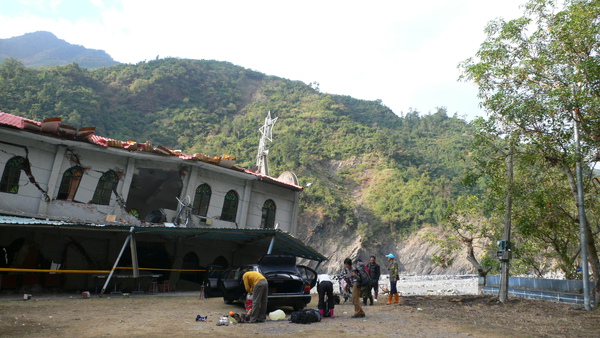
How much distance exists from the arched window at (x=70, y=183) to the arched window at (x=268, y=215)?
9134 mm

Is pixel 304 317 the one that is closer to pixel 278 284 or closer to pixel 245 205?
pixel 278 284

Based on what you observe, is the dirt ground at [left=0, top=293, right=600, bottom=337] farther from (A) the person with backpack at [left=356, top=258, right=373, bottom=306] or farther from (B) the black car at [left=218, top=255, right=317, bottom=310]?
(A) the person with backpack at [left=356, top=258, right=373, bottom=306]

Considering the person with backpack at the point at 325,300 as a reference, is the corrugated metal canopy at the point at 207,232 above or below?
above

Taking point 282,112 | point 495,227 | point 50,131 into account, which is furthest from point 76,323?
point 282,112

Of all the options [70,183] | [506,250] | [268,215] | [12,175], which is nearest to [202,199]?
[268,215]

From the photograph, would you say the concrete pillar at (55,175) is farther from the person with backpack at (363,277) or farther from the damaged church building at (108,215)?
the person with backpack at (363,277)

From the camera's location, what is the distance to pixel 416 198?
70312mm

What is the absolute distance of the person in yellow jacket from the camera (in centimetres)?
922

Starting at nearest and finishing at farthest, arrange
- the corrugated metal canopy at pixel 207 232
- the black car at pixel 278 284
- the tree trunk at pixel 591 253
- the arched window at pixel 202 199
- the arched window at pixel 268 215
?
the black car at pixel 278 284 < the corrugated metal canopy at pixel 207 232 < the tree trunk at pixel 591 253 < the arched window at pixel 202 199 < the arched window at pixel 268 215

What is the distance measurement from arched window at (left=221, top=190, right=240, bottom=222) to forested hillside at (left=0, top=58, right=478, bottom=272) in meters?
39.8

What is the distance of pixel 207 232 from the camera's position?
1551 centimetres

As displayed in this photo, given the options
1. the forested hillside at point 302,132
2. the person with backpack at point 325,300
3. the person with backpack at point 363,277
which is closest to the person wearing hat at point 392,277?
the person with backpack at point 363,277

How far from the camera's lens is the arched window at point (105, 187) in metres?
17.2

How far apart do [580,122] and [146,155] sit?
1680 cm
